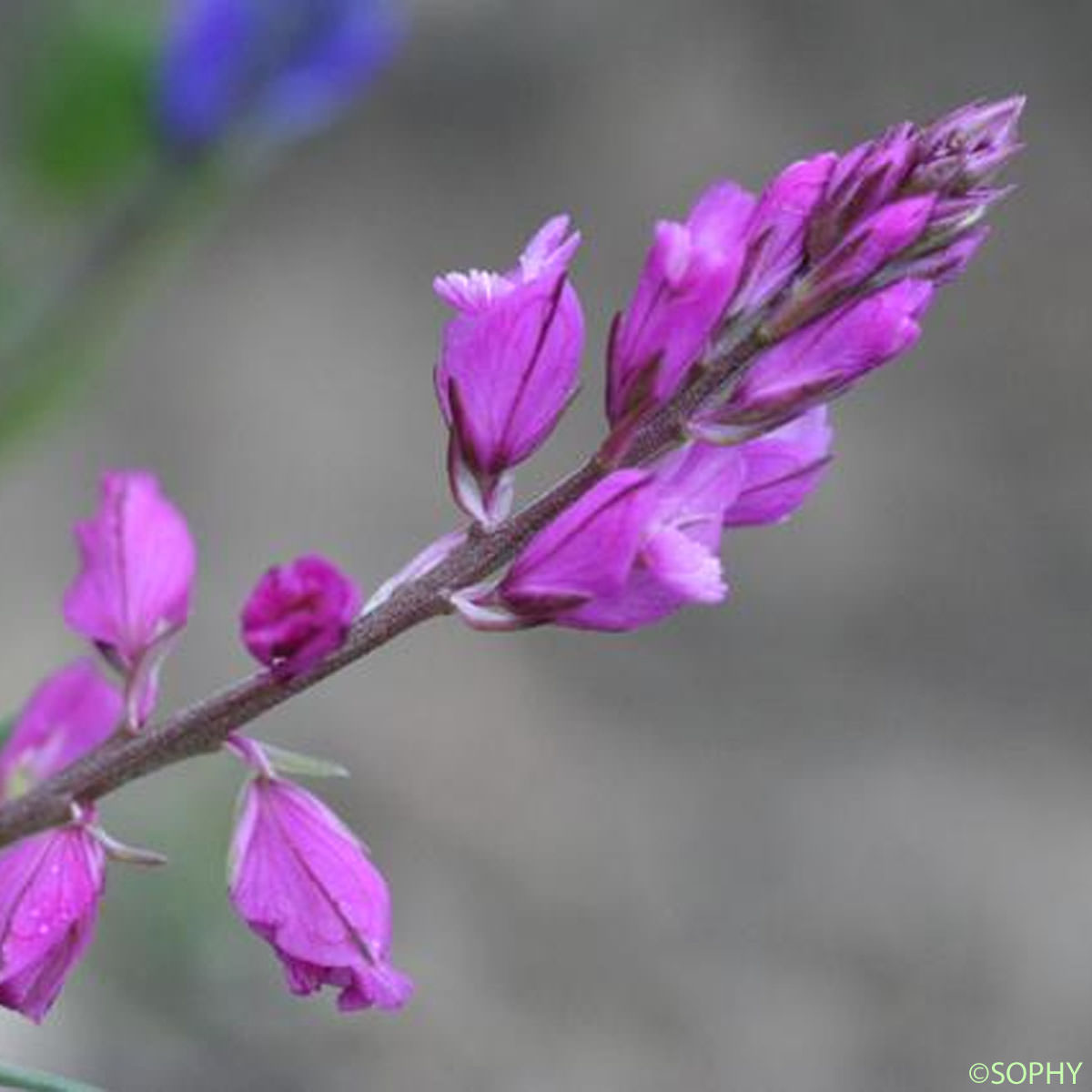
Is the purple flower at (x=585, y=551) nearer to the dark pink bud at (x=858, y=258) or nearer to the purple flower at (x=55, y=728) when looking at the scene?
the dark pink bud at (x=858, y=258)

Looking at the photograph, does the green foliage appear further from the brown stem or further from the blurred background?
the brown stem

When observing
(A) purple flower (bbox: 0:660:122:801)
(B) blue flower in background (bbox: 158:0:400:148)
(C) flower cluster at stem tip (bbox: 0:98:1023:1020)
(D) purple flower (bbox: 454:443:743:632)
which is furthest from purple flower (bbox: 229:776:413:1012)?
(B) blue flower in background (bbox: 158:0:400:148)

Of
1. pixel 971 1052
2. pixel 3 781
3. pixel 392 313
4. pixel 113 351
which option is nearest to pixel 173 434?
pixel 113 351

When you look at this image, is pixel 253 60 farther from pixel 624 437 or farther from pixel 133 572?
pixel 624 437

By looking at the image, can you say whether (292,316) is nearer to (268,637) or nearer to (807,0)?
(807,0)

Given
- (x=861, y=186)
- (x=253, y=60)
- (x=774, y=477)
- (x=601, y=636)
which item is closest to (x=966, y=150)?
(x=861, y=186)

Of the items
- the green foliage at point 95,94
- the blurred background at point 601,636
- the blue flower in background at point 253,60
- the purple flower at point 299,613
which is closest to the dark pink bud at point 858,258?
the purple flower at point 299,613

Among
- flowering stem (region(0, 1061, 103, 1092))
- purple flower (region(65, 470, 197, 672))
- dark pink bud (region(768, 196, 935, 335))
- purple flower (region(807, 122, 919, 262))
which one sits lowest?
flowering stem (region(0, 1061, 103, 1092))

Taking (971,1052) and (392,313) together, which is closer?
(971,1052)
